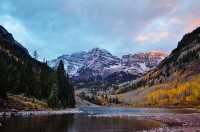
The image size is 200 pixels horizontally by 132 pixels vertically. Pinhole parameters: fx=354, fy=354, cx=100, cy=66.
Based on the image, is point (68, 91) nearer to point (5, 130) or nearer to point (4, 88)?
point (4, 88)

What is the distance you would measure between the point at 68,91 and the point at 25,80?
3169 centimetres

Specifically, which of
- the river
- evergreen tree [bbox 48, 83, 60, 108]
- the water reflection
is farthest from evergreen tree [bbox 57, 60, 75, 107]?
the water reflection

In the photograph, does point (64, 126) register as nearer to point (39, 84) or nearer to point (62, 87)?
point (39, 84)

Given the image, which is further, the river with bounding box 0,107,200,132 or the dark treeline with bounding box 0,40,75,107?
the dark treeline with bounding box 0,40,75,107

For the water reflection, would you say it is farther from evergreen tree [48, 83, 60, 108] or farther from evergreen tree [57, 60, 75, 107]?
evergreen tree [57, 60, 75, 107]

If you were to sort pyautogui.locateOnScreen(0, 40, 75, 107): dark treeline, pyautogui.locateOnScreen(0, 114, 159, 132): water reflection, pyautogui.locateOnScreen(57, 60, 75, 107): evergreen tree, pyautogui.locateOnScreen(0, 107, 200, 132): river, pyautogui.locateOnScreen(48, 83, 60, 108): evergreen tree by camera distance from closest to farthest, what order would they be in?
pyautogui.locateOnScreen(0, 114, 159, 132): water reflection
pyautogui.locateOnScreen(0, 107, 200, 132): river
pyautogui.locateOnScreen(0, 40, 75, 107): dark treeline
pyautogui.locateOnScreen(48, 83, 60, 108): evergreen tree
pyautogui.locateOnScreen(57, 60, 75, 107): evergreen tree

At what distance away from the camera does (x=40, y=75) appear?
18588 centimetres

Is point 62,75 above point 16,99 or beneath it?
above

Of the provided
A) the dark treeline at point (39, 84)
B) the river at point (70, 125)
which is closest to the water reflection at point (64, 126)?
the river at point (70, 125)

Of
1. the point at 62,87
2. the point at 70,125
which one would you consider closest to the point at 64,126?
the point at 70,125

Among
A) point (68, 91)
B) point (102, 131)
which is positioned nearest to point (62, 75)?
point (68, 91)

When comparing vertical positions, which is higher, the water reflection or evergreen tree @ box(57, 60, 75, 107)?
evergreen tree @ box(57, 60, 75, 107)

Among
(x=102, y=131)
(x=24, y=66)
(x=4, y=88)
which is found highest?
(x=24, y=66)

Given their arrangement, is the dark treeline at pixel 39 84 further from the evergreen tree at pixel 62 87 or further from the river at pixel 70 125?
the river at pixel 70 125
